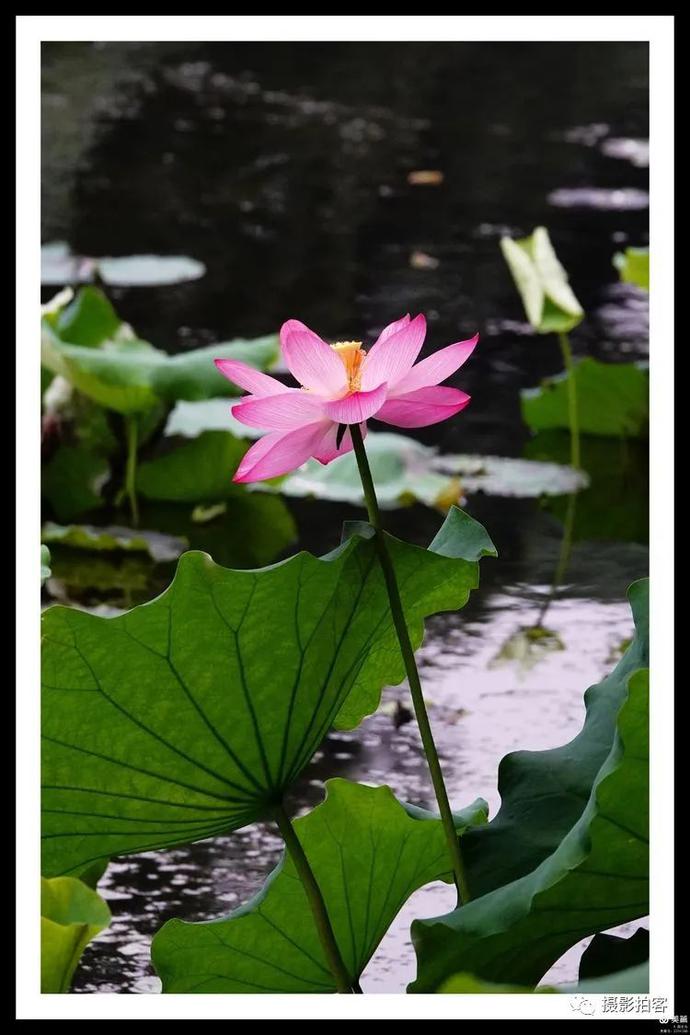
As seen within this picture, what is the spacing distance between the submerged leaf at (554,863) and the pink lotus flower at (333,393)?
185mm

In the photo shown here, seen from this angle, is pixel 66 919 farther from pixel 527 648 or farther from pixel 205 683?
pixel 527 648

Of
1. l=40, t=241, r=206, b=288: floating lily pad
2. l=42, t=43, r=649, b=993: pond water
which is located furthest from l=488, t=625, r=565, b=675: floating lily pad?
l=40, t=241, r=206, b=288: floating lily pad

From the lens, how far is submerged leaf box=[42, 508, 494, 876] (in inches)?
33.9

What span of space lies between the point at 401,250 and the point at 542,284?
144cm

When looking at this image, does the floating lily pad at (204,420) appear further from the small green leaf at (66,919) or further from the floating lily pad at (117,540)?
the small green leaf at (66,919)

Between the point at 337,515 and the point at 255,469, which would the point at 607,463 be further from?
the point at 255,469

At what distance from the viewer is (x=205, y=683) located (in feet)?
2.86

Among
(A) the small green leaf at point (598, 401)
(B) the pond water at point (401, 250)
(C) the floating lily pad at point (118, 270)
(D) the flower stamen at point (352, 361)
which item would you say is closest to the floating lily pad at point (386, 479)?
(B) the pond water at point (401, 250)

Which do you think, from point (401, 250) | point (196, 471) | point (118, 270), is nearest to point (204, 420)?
point (196, 471)

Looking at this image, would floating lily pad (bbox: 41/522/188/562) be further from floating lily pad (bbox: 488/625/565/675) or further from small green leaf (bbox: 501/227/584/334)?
small green leaf (bbox: 501/227/584/334)

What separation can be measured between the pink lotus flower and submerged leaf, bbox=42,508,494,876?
61 mm

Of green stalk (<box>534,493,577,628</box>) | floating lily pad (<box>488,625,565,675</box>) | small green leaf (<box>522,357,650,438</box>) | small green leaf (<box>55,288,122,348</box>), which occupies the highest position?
small green leaf (<box>55,288,122,348</box>)

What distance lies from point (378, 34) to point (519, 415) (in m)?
1.92

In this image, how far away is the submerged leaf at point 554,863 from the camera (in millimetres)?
771
